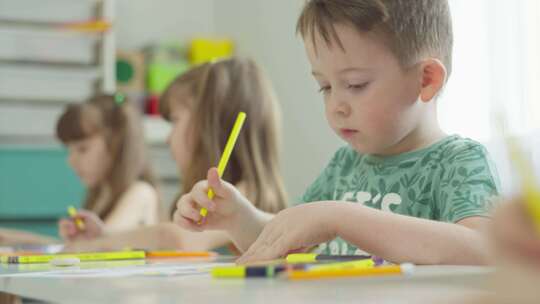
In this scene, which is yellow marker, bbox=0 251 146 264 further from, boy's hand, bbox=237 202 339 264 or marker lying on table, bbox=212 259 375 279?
marker lying on table, bbox=212 259 375 279

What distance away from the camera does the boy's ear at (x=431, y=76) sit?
0.94m

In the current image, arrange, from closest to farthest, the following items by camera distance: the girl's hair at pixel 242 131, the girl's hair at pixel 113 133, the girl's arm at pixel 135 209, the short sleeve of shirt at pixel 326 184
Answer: the short sleeve of shirt at pixel 326 184, the girl's hair at pixel 242 131, the girl's arm at pixel 135 209, the girl's hair at pixel 113 133

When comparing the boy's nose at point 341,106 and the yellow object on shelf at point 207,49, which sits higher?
the yellow object on shelf at point 207,49

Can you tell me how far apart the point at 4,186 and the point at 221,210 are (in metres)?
2.09

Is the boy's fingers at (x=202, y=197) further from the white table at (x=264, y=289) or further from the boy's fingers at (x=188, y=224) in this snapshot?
the white table at (x=264, y=289)

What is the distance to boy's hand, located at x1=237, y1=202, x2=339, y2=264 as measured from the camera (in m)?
0.68

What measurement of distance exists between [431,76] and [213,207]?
1.00 feet

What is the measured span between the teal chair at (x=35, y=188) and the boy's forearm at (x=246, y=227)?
79.8 inches

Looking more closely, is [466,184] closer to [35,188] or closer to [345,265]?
[345,265]

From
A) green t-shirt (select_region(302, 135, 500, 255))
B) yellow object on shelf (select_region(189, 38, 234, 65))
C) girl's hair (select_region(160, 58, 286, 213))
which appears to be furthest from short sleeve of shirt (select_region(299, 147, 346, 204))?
yellow object on shelf (select_region(189, 38, 234, 65))

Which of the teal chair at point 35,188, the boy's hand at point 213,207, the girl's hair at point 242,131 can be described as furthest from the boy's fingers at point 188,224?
the teal chair at point 35,188

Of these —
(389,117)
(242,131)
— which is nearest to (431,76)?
(389,117)

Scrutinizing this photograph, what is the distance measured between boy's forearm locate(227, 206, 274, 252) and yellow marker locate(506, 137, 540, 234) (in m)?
0.73

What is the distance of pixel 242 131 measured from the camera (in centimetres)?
158
